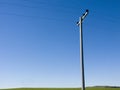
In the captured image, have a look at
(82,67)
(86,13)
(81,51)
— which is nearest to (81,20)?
(86,13)

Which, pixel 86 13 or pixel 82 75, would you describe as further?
pixel 86 13

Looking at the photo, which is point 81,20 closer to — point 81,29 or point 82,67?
point 81,29

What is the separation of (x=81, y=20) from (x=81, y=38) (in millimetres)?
1594

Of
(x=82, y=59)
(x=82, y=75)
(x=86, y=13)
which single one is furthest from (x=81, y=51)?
(x=86, y=13)

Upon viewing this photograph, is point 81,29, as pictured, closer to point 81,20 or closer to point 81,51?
point 81,20

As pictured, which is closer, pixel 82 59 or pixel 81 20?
pixel 82 59

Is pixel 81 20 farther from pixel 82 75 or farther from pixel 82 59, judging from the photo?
pixel 82 75

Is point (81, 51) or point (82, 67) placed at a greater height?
point (81, 51)

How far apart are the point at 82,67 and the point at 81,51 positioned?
1157mm

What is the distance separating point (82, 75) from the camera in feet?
46.4

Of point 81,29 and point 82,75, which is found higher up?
point 81,29

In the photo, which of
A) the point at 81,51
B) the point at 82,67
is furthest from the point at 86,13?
the point at 82,67

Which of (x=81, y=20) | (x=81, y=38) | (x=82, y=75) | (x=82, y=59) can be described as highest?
(x=81, y=20)

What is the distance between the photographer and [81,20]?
1589 cm
